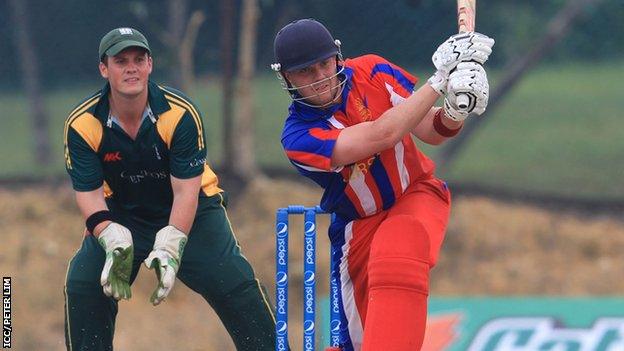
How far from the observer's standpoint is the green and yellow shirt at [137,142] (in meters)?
4.42

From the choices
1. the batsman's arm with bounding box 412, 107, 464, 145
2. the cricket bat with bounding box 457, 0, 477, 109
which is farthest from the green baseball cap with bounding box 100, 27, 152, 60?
the cricket bat with bounding box 457, 0, 477, 109

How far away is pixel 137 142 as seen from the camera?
14.5 feet

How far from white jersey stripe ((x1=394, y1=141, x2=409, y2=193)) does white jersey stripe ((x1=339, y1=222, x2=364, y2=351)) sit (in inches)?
9.1

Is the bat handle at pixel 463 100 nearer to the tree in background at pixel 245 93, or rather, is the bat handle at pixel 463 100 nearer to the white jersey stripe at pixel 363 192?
the white jersey stripe at pixel 363 192

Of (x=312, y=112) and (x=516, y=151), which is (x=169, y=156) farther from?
(x=516, y=151)

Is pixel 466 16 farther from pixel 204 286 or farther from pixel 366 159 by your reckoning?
pixel 204 286

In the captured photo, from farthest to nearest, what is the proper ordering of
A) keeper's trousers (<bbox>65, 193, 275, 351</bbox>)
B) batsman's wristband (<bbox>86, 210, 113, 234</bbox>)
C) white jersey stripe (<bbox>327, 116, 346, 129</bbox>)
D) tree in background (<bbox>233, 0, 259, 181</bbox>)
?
1. tree in background (<bbox>233, 0, 259, 181</bbox>)
2. keeper's trousers (<bbox>65, 193, 275, 351</bbox>)
3. batsman's wristband (<bbox>86, 210, 113, 234</bbox>)
4. white jersey stripe (<bbox>327, 116, 346, 129</bbox>)

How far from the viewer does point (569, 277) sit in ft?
23.7

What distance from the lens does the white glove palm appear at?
3664mm

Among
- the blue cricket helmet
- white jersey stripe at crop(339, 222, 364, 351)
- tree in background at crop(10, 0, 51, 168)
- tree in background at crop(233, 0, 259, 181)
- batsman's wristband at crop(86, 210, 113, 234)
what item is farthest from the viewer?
tree in background at crop(233, 0, 259, 181)

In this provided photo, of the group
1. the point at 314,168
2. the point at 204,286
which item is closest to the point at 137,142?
the point at 204,286

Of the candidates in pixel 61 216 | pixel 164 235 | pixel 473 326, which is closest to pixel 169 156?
pixel 164 235

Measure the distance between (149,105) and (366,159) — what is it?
886 millimetres

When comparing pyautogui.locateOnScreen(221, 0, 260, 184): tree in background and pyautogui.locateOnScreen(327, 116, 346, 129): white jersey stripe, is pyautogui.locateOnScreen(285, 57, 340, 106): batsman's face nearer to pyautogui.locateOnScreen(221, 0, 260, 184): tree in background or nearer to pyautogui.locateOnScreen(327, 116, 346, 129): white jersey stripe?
pyautogui.locateOnScreen(327, 116, 346, 129): white jersey stripe
